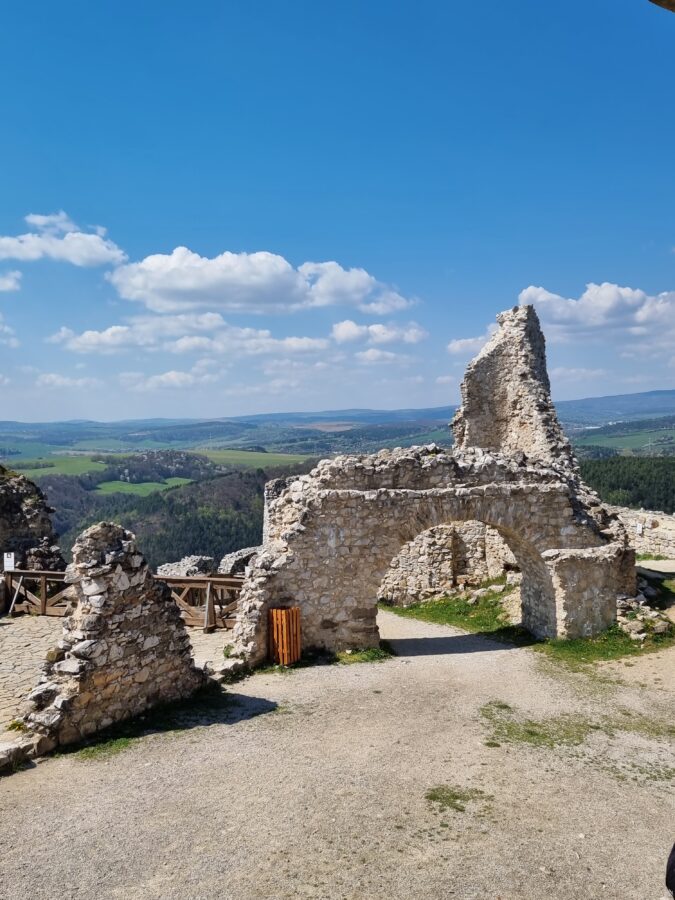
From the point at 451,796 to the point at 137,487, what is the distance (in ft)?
349

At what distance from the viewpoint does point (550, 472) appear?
13648 millimetres

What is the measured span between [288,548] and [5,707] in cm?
537

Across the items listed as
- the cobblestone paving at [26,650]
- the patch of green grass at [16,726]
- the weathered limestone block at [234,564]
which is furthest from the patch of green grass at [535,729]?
the weathered limestone block at [234,564]

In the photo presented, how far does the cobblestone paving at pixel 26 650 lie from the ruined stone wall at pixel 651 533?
14.9 meters

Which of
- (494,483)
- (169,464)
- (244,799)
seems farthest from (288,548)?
(169,464)

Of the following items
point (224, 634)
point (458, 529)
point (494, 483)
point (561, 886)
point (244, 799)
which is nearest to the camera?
point (561, 886)

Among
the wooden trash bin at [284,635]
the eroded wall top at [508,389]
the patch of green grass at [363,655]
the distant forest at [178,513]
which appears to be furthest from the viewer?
the distant forest at [178,513]

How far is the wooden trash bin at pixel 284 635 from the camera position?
11.7m

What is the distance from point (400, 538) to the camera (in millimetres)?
12719

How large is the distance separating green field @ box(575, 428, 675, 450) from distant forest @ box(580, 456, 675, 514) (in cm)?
9154

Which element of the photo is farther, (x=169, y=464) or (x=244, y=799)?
(x=169, y=464)

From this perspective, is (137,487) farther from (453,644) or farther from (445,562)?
(453,644)

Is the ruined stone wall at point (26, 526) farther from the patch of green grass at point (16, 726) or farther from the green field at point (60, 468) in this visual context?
the green field at point (60, 468)

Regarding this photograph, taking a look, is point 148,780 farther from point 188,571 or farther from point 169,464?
point 169,464
